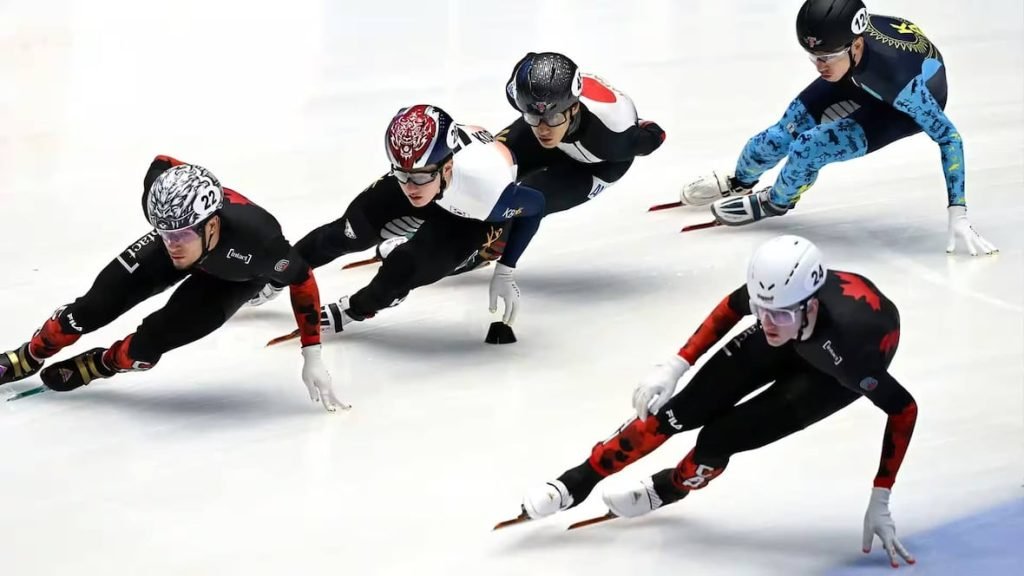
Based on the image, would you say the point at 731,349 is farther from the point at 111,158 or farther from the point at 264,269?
the point at 111,158

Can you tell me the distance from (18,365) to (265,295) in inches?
44.5

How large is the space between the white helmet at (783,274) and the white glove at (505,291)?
2.07 meters

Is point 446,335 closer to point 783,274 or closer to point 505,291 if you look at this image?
point 505,291

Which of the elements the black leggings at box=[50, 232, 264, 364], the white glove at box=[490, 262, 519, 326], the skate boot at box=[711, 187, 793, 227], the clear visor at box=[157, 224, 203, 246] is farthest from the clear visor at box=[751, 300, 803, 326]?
the skate boot at box=[711, 187, 793, 227]

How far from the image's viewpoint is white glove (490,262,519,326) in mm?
5965

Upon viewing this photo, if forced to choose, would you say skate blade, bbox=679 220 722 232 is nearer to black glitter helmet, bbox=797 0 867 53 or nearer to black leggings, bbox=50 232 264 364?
black glitter helmet, bbox=797 0 867 53

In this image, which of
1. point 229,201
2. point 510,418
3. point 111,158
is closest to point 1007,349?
point 510,418

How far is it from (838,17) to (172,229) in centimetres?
290

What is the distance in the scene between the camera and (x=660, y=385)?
13.7ft

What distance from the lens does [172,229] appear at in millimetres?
4922

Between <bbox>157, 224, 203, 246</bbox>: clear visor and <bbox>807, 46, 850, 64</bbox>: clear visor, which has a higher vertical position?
<bbox>807, 46, 850, 64</bbox>: clear visor

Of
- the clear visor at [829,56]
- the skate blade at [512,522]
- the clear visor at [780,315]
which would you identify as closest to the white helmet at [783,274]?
the clear visor at [780,315]

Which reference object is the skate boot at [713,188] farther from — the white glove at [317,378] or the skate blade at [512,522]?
the skate blade at [512,522]

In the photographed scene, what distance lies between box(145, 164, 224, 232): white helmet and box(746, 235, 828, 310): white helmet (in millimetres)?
1853
